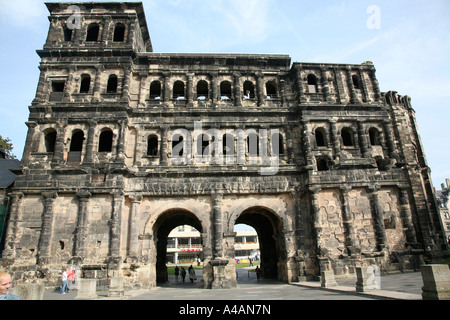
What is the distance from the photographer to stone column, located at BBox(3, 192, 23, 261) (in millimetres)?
15023

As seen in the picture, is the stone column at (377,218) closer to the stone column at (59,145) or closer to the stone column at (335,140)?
the stone column at (335,140)

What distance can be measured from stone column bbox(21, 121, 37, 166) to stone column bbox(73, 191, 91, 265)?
3859mm

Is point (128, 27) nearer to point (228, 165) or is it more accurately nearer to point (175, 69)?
point (175, 69)

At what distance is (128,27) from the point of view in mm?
20125

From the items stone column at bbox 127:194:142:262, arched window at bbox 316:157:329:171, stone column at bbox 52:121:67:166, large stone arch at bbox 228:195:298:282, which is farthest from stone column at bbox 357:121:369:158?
stone column at bbox 52:121:67:166

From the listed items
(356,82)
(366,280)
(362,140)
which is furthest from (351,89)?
(366,280)

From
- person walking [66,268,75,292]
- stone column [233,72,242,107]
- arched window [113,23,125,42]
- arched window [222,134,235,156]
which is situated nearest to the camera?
person walking [66,268,75,292]

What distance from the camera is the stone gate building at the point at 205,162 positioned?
1596cm

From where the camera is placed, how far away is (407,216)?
17484 mm

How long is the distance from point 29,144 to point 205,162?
34.4ft

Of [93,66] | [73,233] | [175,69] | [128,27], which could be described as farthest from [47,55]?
[73,233]

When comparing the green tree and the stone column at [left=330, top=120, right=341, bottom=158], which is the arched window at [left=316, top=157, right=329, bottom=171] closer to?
the stone column at [left=330, top=120, right=341, bottom=158]

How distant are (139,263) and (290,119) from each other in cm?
1273
